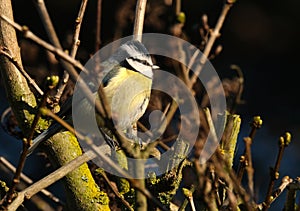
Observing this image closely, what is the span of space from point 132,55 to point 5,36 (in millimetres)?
455

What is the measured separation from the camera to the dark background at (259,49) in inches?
137

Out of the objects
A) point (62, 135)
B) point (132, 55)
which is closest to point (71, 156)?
point (62, 135)

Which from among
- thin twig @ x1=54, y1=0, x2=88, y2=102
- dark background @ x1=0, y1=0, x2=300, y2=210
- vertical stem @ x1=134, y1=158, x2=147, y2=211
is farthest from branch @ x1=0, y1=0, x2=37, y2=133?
dark background @ x1=0, y1=0, x2=300, y2=210

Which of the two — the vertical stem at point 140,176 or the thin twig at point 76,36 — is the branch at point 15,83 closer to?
the thin twig at point 76,36

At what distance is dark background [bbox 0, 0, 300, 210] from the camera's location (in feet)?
→ 11.4

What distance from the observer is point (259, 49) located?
3.62 m

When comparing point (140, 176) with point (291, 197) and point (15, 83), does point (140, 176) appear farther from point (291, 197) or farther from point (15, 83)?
point (15, 83)

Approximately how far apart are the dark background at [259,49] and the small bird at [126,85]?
927mm

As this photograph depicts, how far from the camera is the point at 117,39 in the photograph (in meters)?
2.58

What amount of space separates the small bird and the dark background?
0.93m

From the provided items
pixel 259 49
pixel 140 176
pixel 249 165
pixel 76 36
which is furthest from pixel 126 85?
pixel 259 49

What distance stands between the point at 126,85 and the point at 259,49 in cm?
139

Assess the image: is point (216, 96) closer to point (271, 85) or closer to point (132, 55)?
point (132, 55)

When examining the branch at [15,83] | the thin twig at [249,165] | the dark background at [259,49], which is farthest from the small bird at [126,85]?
the dark background at [259,49]
